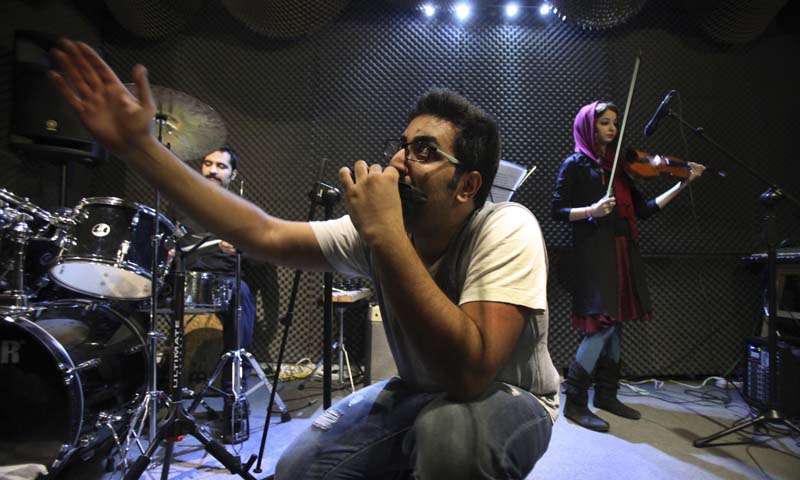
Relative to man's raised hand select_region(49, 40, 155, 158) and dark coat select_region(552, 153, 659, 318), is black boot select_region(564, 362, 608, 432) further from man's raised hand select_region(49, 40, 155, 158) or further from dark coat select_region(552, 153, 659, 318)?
man's raised hand select_region(49, 40, 155, 158)

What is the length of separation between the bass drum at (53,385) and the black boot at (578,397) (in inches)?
109

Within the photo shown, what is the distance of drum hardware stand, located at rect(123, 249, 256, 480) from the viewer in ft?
5.48

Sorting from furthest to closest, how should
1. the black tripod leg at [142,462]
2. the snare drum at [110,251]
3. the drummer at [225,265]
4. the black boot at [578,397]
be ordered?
the drummer at [225,265] < the black boot at [578,397] < the snare drum at [110,251] < the black tripod leg at [142,462]

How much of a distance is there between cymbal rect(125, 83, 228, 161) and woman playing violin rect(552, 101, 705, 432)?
2421 mm

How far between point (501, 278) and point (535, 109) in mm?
3491

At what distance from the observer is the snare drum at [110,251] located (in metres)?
2.10

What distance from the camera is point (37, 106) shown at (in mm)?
3053

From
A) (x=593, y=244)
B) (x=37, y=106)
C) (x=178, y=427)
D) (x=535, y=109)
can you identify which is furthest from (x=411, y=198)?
(x=37, y=106)

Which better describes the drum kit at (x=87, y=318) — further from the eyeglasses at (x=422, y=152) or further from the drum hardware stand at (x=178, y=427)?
the eyeglasses at (x=422, y=152)

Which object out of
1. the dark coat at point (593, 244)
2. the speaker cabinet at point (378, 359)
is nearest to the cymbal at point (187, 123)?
the speaker cabinet at point (378, 359)

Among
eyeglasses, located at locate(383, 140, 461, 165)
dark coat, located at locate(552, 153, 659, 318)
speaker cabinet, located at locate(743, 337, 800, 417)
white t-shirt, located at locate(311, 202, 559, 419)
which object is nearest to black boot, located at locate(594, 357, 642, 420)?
dark coat, located at locate(552, 153, 659, 318)

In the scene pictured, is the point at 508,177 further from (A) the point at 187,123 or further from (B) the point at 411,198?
(A) the point at 187,123

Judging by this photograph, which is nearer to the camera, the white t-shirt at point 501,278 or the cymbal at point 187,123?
the white t-shirt at point 501,278

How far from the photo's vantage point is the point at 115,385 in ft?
6.93
